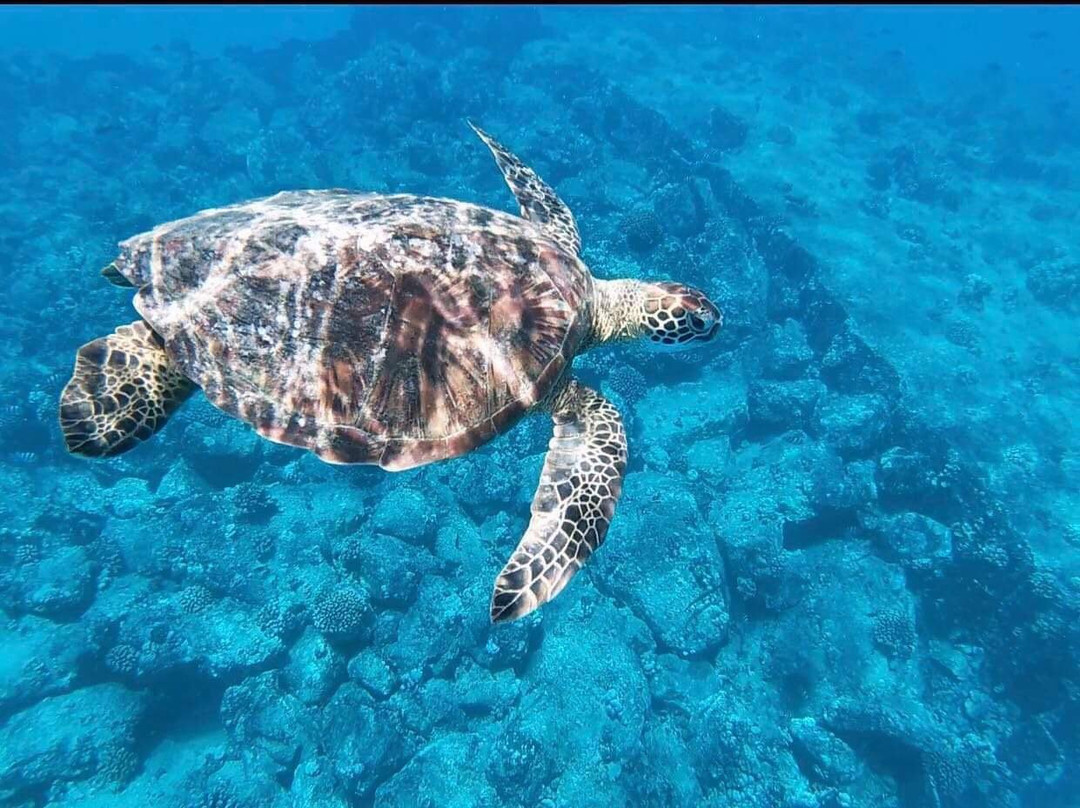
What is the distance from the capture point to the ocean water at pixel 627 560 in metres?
8.57

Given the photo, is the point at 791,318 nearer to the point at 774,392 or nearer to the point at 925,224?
the point at 774,392

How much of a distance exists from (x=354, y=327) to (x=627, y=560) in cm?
745

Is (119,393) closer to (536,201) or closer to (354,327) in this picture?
(354,327)

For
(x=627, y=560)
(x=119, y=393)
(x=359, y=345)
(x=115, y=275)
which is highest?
(x=359, y=345)

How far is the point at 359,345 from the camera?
4309 millimetres

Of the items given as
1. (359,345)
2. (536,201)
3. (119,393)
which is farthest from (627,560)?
(119,393)

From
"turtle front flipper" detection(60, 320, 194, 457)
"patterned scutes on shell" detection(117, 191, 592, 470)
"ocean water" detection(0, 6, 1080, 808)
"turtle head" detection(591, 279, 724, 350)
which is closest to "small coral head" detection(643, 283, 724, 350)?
"turtle head" detection(591, 279, 724, 350)

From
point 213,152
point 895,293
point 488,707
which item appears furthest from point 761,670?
point 213,152

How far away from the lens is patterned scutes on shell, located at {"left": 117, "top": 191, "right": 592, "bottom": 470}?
4.25m

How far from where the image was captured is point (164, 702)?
8.89 meters

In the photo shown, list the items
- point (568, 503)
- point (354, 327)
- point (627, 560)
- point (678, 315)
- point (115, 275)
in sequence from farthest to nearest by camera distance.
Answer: point (627, 560) → point (678, 315) → point (115, 275) → point (568, 503) → point (354, 327)

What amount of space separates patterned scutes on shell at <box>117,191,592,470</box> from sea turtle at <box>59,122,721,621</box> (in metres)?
0.01

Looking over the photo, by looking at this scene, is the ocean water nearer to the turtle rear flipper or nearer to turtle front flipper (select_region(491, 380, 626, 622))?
turtle front flipper (select_region(491, 380, 626, 622))

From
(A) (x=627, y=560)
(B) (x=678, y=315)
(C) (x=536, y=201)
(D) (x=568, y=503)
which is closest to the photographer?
(D) (x=568, y=503)
